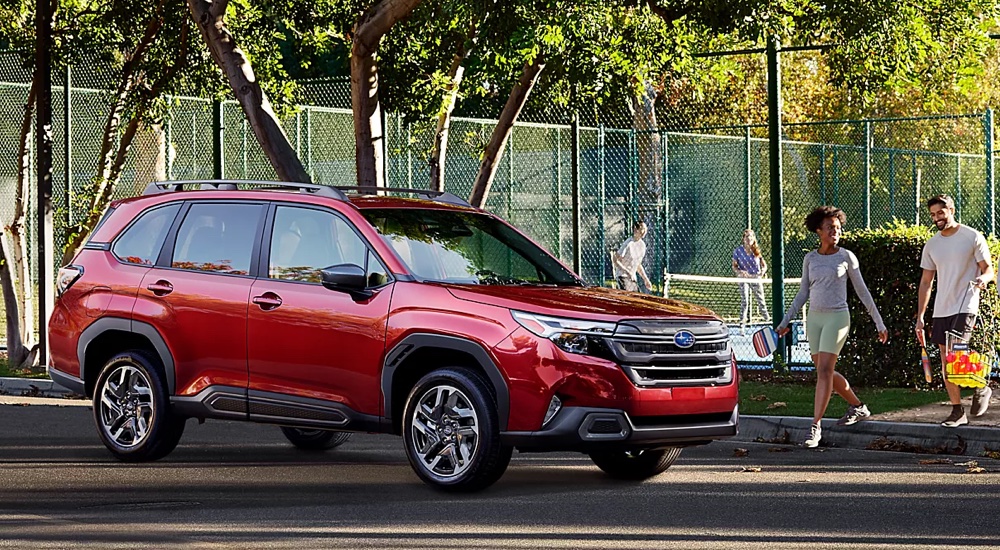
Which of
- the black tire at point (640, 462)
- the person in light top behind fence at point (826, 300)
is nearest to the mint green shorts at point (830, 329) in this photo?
the person in light top behind fence at point (826, 300)

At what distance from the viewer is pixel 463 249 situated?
425 inches

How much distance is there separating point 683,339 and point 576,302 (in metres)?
0.68

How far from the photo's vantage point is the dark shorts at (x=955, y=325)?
41.9 feet

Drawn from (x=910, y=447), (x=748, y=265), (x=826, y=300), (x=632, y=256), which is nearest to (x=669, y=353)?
(x=826, y=300)

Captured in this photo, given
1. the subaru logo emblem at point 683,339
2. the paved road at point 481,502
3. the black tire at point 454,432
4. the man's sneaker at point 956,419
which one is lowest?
the paved road at point 481,502

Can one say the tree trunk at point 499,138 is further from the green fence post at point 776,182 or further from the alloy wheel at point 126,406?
the alloy wheel at point 126,406

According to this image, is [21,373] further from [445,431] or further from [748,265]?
[748,265]

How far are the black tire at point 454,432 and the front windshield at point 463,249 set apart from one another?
0.74 metres

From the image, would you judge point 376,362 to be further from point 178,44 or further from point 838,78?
point 178,44

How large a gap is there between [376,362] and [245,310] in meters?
1.14

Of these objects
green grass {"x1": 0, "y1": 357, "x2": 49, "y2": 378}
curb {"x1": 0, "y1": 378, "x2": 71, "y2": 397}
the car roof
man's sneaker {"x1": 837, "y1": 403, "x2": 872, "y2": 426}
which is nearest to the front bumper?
the car roof

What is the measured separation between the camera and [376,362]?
1016 centimetres

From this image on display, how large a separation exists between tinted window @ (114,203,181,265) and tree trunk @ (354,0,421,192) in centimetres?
497

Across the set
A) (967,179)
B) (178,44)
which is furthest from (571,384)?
(967,179)
